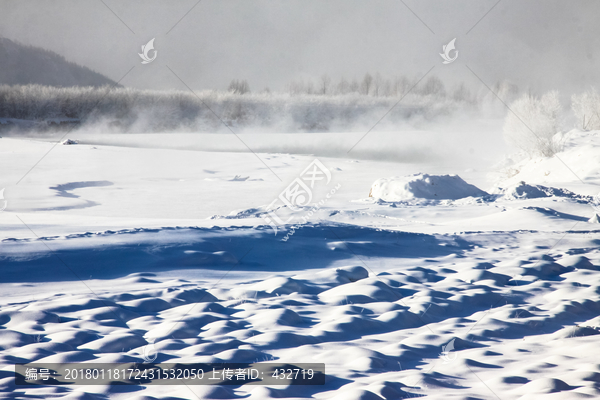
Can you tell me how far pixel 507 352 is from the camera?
2.91 m

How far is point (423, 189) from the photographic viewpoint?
11258mm

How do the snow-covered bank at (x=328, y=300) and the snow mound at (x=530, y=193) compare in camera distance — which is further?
the snow mound at (x=530, y=193)

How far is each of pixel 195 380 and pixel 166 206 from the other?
8755 millimetres

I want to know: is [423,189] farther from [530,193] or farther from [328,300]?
[328,300]

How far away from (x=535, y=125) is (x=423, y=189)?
37.3 feet

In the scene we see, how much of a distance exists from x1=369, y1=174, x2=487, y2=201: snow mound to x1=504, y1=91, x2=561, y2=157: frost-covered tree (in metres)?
9.64

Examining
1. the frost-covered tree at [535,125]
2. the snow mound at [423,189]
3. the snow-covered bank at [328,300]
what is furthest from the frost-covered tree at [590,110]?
the snow-covered bank at [328,300]

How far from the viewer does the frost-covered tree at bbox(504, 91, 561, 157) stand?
19391 millimetres

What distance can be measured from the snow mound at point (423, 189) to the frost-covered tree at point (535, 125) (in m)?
9.64

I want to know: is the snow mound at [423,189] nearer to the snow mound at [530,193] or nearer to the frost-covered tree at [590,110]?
the snow mound at [530,193]

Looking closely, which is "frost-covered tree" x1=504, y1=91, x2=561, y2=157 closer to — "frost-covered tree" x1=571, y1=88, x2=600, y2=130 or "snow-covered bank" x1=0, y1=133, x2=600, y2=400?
"frost-covered tree" x1=571, y1=88, x2=600, y2=130

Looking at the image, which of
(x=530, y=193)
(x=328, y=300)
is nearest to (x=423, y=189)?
(x=530, y=193)

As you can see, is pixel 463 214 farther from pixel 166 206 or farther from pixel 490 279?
pixel 166 206

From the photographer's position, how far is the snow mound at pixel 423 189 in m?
11.2
